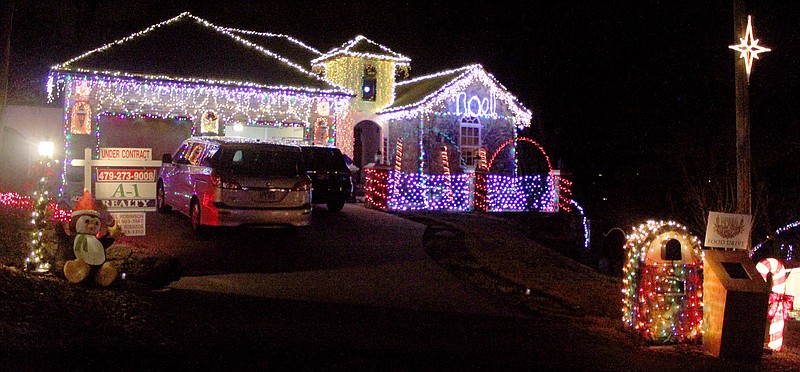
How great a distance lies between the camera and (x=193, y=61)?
24578 mm

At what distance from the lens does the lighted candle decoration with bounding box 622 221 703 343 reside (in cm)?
945

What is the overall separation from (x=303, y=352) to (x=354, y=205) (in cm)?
1533

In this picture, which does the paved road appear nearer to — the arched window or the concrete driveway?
the concrete driveway

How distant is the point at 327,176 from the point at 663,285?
11080 mm

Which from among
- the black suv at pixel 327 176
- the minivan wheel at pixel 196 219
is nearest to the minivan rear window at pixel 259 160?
the minivan wheel at pixel 196 219

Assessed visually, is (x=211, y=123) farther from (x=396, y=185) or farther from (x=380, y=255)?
(x=380, y=255)

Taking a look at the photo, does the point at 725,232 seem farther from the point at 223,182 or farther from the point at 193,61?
the point at 193,61

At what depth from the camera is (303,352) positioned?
7.62m

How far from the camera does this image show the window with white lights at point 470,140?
28.2m

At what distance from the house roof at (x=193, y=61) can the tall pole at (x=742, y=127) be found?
576 inches

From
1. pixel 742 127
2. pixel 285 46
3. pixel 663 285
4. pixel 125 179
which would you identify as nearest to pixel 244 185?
pixel 125 179

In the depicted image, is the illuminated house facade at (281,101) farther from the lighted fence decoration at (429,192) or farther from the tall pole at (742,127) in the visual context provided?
the tall pole at (742,127)

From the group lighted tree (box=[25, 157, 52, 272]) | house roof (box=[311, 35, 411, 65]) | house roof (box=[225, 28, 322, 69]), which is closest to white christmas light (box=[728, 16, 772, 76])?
lighted tree (box=[25, 157, 52, 272])

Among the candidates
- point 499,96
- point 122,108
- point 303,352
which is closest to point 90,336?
point 303,352
